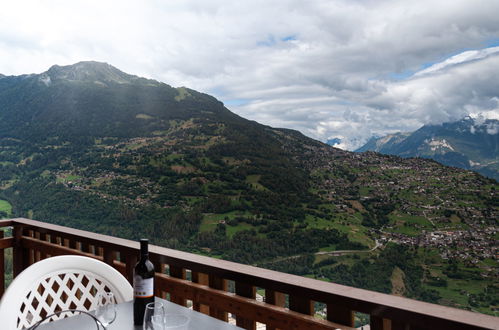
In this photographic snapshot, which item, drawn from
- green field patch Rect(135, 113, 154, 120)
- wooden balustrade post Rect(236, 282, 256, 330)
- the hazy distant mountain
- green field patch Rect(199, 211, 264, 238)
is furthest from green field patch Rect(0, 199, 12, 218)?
the hazy distant mountain

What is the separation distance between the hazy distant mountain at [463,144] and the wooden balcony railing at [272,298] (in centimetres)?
3524

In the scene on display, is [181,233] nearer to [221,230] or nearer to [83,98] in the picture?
[221,230]

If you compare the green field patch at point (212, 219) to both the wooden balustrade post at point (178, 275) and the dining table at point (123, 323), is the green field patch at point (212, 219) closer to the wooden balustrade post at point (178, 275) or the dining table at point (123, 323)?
the wooden balustrade post at point (178, 275)

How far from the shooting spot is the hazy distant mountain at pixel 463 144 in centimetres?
3468

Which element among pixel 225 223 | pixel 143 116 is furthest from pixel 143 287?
pixel 143 116

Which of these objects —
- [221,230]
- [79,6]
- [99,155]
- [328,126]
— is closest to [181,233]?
[221,230]

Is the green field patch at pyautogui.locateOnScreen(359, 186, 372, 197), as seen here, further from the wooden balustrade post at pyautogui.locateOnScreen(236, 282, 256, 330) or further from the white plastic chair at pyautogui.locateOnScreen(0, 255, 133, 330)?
the white plastic chair at pyautogui.locateOnScreen(0, 255, 133, 330)

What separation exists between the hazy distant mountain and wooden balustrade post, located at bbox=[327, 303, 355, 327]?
35.3 m

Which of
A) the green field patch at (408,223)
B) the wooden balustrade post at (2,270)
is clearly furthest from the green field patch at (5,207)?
the green field patch at (408,223)

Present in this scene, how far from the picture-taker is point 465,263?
22.6 m

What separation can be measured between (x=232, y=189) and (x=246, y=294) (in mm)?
30963

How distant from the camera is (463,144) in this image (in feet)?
128

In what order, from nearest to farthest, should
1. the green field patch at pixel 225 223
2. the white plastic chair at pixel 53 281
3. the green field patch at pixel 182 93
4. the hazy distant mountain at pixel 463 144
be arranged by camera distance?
the white plastic chair at pixel 53 281 → the green field patch at pixel 225 223 → the hazy distant mountain at pixel 463 144 → the green field patch at pixel 182 93

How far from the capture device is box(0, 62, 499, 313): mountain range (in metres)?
23.7
